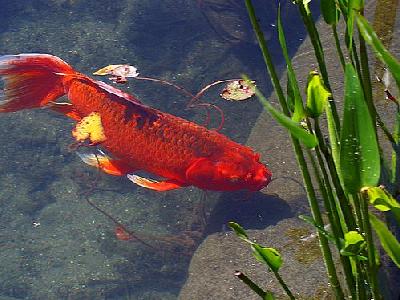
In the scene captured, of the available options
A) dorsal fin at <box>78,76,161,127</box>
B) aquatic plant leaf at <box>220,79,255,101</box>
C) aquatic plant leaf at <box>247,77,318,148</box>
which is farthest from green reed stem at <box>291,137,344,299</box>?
aquatic plant leaf at <box>220,79,255,101</box>

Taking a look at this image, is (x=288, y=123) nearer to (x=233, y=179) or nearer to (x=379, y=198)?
(x=379, y=198)

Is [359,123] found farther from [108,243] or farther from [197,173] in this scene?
[108,243]

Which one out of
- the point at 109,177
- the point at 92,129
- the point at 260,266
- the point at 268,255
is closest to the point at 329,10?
the point at 268,255

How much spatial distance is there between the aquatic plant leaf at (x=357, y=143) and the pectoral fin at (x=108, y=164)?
2.78 metres

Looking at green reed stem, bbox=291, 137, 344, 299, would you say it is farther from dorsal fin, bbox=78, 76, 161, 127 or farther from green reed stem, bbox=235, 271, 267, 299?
dorsal fin, bbox=78, 76, 161, 127

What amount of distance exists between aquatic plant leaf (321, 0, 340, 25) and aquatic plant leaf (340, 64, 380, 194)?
0.30 metres

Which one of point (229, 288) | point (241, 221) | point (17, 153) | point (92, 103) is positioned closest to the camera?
point (229, 288)

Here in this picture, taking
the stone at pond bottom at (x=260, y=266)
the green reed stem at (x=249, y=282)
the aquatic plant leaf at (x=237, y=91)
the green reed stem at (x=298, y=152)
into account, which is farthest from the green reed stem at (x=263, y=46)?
the aquatic plant leaf at (x=237, y=91)

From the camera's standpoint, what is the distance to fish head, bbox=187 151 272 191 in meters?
3.11

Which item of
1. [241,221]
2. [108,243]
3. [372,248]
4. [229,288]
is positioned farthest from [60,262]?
[372,248]

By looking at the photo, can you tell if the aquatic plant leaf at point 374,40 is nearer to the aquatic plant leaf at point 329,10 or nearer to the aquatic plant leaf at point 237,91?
the aquatic plant leaf at point 329,10

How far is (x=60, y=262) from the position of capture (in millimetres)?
3629

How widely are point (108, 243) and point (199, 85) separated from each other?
143 centimetres

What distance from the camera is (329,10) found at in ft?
3.60
